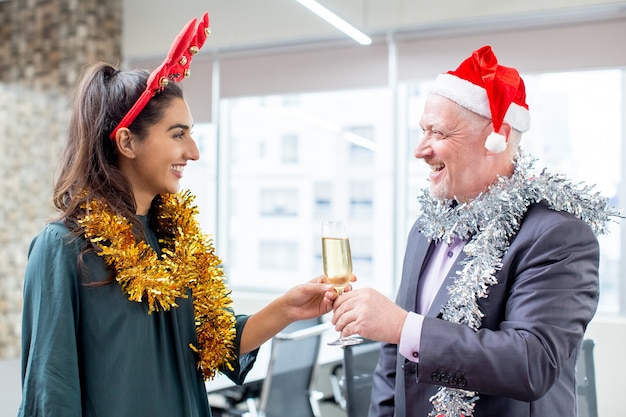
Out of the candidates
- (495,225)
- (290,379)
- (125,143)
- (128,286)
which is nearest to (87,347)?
(128,286)

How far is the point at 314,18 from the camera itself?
15.6 feet

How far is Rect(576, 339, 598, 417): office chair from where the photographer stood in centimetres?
245

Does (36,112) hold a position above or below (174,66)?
above

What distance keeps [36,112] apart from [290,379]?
3280 mm

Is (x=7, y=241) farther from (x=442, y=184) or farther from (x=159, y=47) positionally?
(x=442, y=184)

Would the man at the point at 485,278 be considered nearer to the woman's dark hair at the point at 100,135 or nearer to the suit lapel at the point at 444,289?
the suit lapel at the point at 444,289

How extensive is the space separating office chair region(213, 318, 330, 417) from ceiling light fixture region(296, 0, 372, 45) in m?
1.50

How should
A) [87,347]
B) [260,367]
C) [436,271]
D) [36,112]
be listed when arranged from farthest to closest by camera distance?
[36,112] → [260,367] → [436,271] → [87,347]

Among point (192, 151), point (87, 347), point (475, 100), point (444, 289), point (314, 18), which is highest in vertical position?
point (314, 18)

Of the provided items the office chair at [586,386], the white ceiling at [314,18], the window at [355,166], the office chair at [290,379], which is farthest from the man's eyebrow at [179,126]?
the window at [355,166]

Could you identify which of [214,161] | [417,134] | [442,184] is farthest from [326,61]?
[442,184]

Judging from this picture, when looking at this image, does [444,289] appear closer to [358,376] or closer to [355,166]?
[358,376]

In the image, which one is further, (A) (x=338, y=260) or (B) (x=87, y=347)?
(A) (x=338, y=260)

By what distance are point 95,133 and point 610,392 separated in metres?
3.43
